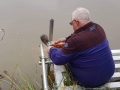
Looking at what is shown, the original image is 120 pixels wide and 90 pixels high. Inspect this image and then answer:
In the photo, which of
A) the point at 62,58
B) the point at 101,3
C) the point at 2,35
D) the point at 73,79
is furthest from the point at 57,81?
the point at 101,3

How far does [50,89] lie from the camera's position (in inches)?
104

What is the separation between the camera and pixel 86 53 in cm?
224

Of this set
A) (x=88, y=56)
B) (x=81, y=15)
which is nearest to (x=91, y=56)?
(x=88, y=56)

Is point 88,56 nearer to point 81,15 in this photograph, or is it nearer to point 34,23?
point 81,15

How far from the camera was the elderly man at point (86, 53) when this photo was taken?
7.25ft

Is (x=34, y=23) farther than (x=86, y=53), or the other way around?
(x=34, y=23)

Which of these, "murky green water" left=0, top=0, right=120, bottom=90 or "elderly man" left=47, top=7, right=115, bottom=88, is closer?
"elderly man" left=47, top=7, right=115, bottom=88

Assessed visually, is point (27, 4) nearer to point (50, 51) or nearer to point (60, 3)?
point (60, 3)

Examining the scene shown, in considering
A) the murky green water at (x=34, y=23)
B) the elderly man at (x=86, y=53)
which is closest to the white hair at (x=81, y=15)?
the elderly man at (x=86, y=53)

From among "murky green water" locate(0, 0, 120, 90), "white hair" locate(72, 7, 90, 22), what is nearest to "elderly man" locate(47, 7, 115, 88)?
"white hair" locate(72, 7, 90, 22)

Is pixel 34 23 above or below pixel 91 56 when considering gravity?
above

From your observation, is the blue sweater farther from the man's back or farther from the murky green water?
the murky green water

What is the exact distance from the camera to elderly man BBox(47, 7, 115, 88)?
2209mm

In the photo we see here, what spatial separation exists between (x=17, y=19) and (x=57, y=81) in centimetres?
205
